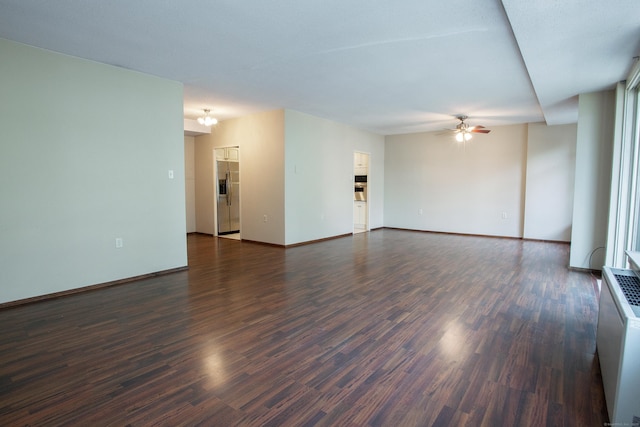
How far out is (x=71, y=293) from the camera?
12.1 feet

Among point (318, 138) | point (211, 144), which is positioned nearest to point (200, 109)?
point (211, 144)

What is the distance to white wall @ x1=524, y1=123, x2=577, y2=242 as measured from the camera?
7000 millimetres

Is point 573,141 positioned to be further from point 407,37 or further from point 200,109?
point 200,109

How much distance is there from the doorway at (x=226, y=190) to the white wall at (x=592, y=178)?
248 inches

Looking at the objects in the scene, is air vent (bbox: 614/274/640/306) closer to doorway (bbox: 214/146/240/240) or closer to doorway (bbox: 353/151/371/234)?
doorway (bbox: 353/151/371/234)

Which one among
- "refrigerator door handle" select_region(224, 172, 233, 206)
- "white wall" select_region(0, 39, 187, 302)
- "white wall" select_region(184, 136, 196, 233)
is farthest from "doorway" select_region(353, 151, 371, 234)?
"white wall" select_region(0, 39, 187, 302)

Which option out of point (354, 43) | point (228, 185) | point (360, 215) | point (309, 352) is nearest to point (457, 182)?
point (360, 215)

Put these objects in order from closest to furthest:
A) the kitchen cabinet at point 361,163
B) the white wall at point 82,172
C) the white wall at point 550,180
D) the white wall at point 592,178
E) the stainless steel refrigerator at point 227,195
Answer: the white wall at point 82,172 < the white wall at point 592,178 < the white wall at point 550,180 < the stainless steel refrigerator at point 227,195 < the kitchen cabinet at point 361,163

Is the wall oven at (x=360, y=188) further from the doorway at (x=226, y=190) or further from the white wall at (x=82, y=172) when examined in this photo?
the white wall at (x=82, y=172)

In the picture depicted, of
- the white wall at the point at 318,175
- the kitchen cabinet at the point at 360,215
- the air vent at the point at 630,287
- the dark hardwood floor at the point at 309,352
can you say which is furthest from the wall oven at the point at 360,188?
A: the air vent at the point at 630,287

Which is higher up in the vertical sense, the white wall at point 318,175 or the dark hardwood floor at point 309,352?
the white wall at point 318,175

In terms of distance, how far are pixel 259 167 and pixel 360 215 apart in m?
3.44

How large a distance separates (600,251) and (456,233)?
370 cm

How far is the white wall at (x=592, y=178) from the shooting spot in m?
4.58
